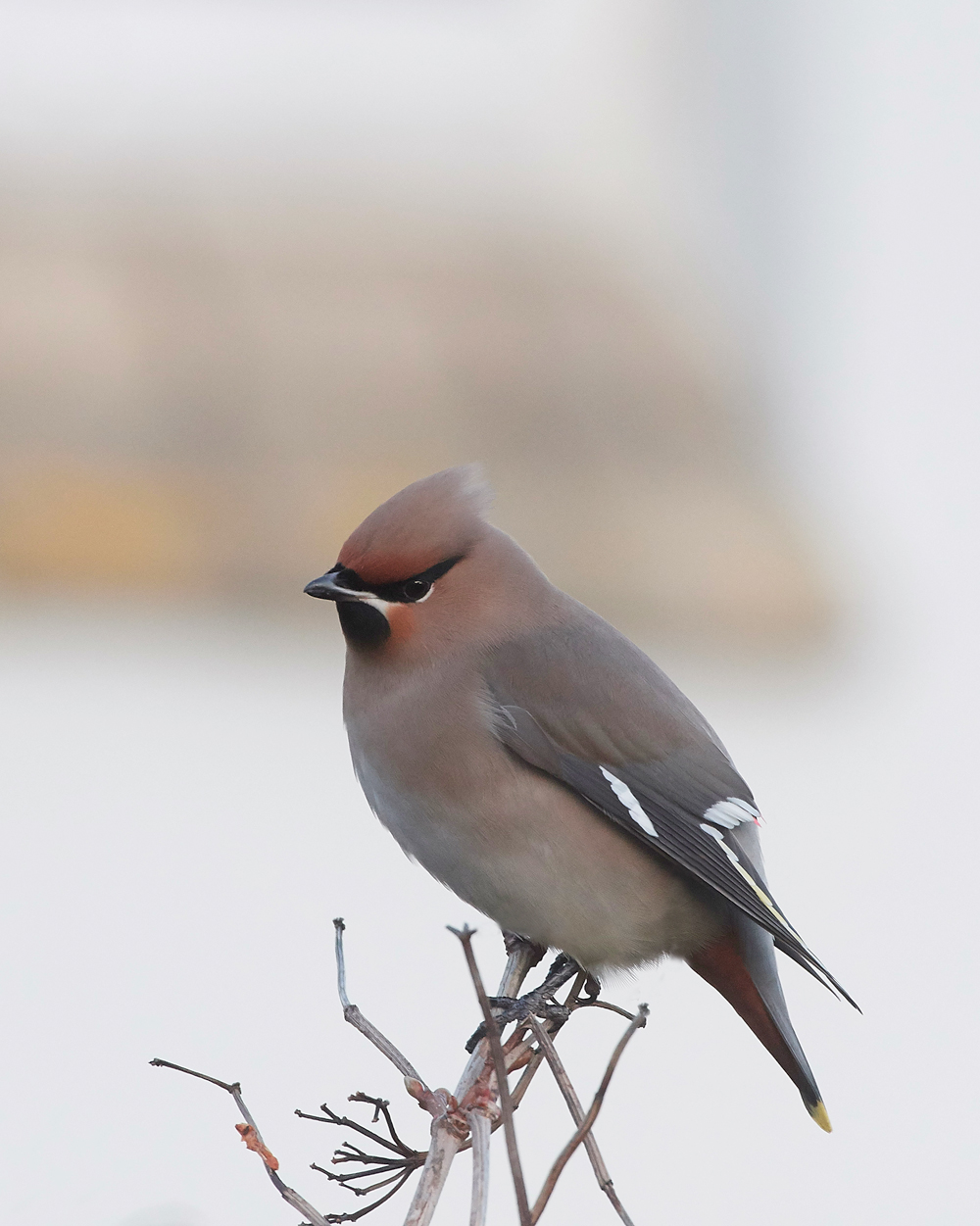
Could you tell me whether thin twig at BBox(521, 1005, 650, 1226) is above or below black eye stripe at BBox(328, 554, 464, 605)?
below

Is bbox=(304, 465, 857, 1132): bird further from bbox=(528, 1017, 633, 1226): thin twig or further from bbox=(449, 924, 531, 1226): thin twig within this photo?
bbox=(449, 924, 531, 1226): thin twig

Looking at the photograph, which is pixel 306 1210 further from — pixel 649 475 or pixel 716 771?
pixel 649 475

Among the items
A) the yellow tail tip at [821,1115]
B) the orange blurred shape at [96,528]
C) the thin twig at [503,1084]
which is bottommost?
the yellow tail tip at [821,1115]

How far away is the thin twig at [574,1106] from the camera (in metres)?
1.04

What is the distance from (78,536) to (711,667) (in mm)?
2127

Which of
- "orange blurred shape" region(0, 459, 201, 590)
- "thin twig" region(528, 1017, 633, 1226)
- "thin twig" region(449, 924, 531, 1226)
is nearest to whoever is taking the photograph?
"thin twig" region(449, 924, 531, 1226)

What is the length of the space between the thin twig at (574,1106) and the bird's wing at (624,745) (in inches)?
22.3

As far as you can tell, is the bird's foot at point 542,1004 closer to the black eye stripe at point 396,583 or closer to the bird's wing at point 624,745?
the bird's wing at point 624,745

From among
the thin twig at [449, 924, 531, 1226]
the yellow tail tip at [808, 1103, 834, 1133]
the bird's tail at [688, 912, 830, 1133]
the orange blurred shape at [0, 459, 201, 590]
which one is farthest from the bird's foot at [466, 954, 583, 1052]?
the orange blurred shape at [0, 459, 201, 590]

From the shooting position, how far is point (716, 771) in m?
1.77

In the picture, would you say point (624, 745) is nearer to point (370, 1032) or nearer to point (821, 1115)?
point (821, 1115)

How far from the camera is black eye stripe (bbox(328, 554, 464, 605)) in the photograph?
1.59 meters

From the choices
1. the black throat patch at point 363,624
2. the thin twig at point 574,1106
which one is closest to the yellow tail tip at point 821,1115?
the thin twig at point 574,1106

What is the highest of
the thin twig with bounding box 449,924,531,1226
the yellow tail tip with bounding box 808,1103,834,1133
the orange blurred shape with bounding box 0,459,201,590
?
the orange blurred shape with bounding box 0,459,201,590
